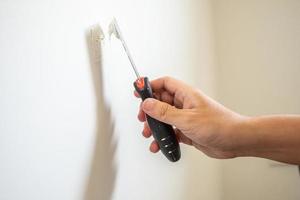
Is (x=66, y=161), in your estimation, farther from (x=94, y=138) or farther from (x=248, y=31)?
(x=248, y=31)

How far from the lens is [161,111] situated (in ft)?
1.48

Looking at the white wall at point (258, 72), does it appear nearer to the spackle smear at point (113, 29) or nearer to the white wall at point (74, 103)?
the white wall at point (74, 103)

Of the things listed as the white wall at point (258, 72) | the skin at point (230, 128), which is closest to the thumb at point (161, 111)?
the skin at point (230, 128)

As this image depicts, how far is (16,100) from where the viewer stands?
31cm

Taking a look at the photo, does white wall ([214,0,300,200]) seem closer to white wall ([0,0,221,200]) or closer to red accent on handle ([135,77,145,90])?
white wall ([0,0,221,200])

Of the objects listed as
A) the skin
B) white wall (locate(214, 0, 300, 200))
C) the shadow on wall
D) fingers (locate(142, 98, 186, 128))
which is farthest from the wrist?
white wall (locate(214, 0, 300, 200))

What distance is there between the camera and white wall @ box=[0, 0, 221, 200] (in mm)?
312

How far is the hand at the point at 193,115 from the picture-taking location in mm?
458

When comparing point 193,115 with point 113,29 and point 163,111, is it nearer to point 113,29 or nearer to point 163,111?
point 163,111

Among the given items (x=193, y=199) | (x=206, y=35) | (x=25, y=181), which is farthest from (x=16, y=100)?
(x=206, y=35)

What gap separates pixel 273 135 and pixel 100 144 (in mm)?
306

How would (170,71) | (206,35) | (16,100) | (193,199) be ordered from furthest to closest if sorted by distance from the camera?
(206,35), (193,199), (170,71), (16,100)

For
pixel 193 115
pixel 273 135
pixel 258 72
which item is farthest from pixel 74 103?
pixel 258 72

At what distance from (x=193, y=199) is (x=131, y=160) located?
0.41 m
